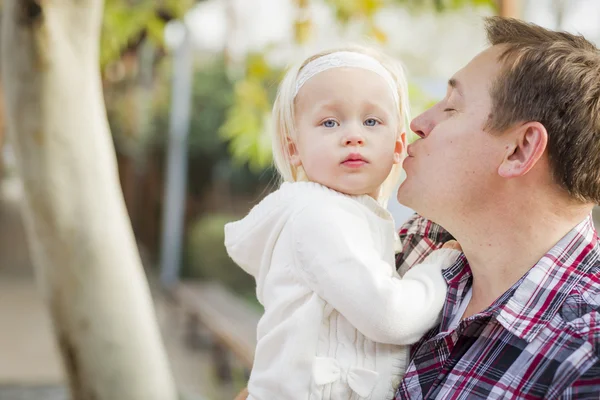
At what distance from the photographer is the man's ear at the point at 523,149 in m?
1.70

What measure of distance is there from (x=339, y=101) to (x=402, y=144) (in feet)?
0.69

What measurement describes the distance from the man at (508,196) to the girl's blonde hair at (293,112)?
3.0 inches

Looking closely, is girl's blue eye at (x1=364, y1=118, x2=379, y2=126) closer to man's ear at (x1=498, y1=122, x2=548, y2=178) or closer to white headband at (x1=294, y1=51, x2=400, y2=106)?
white headband at (x1=294, y1=51, x2=400, y2=106)

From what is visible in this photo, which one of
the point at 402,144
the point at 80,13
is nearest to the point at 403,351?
the point at 402,144

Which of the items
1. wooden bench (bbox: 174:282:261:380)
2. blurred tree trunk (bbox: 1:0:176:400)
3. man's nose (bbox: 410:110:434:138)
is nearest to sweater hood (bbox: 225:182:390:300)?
man's nose (bbox: 410:110:434:138)

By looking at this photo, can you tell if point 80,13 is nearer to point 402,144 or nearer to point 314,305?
point 402,144

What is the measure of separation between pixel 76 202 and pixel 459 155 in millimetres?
1789

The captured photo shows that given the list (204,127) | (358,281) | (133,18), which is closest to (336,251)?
(358,281)

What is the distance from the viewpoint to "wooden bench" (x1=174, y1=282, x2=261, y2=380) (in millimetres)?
5652

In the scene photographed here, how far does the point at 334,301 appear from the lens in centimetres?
161

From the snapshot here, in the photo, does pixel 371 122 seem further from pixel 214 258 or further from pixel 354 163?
pixel 214 258

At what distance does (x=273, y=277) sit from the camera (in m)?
1.73

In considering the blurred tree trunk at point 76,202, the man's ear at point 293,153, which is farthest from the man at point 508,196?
the blurred tree trunk at point 76,202

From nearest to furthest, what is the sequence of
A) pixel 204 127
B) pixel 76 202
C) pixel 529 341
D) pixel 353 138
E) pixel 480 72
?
pixel 529 341 → pixel 353 138 → pixel 480 72 → pixel 76 202 → pixel 204 127
